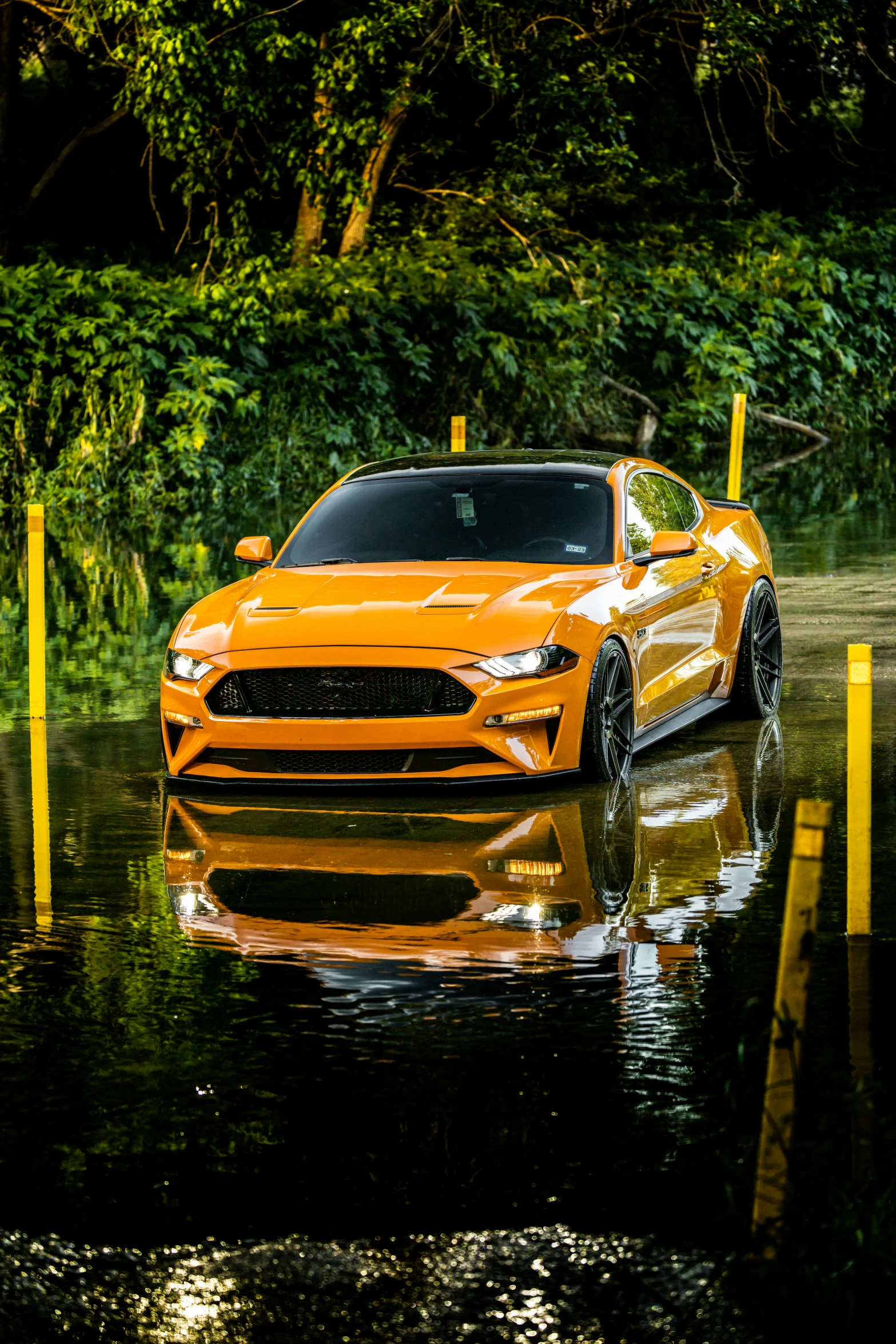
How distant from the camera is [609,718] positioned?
932 centimetres

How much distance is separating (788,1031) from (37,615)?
7499mm

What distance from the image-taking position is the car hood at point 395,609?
29.3 feet

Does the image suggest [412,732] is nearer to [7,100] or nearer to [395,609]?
[395,609]

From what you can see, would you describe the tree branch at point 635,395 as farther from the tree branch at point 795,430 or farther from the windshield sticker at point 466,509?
the windshield sticker at point 466,509

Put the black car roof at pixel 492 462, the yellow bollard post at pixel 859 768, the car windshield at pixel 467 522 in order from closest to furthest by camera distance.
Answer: the yellow bollard post at pixel 859 768, the car windshield at pixel 467 522, the black car roof at pixel 492 462

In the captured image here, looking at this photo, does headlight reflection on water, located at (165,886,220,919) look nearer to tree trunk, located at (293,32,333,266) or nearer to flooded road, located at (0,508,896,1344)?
flooded road, located at (0,508,896,1344)

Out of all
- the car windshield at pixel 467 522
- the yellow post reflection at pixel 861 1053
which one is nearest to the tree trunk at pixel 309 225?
the car windshield at pixel 467 522

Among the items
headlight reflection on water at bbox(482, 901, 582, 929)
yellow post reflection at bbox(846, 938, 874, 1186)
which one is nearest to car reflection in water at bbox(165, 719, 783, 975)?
headlight reflection on water at bbox(482, 901, 582, 929)

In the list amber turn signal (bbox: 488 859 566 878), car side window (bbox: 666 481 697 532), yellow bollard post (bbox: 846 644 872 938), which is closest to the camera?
yellow bollard post (bbox: 846 644 872 938)

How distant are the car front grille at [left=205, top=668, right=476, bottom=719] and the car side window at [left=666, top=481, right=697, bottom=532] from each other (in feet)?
9.59

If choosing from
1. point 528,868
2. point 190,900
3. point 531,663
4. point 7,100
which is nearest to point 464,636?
point 531,663

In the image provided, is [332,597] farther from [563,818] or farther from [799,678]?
[799,678]

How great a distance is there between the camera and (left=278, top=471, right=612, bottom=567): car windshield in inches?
402

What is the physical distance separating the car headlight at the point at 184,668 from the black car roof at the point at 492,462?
214 cm
